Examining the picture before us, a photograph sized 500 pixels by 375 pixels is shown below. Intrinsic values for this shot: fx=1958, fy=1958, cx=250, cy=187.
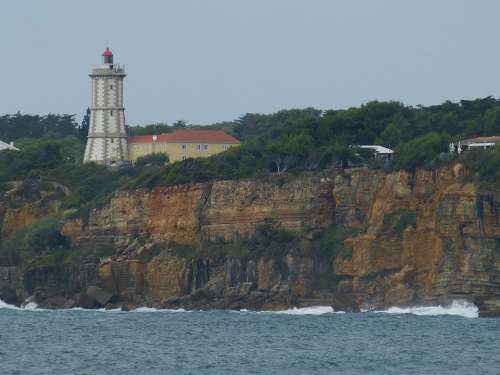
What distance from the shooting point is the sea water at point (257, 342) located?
66188 millimetres

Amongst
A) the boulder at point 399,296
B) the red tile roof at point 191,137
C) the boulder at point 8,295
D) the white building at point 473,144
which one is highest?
the red tile roof at point 191,137

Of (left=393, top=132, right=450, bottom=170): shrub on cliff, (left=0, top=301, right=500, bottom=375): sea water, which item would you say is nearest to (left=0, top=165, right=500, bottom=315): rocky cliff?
(left=393, top=132, right=450, bottom=170): shrub on cliff

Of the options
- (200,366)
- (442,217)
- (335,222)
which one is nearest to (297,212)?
(335,222)

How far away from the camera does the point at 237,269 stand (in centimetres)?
9306

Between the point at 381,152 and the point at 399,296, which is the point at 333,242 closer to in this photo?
the point at 399,296

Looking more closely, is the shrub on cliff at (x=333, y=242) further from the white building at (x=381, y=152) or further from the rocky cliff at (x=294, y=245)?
the white building at (x=381, y=152)

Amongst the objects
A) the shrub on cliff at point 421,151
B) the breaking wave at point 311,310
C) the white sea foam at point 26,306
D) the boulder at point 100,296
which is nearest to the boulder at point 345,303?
the breaking wave at point 311,310

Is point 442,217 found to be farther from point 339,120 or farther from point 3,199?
point 3,199

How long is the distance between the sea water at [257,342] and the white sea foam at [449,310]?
4cm

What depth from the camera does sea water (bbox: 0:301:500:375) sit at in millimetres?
66188

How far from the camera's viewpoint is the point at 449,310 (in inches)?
Answer: 3349

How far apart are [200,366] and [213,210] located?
3041 cm

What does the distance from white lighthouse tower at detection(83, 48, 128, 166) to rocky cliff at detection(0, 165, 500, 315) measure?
1396 centimetres

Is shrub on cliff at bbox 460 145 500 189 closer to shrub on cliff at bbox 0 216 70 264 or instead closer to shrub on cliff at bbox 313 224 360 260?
shrub on cliff at bbox 313 224 360 260
